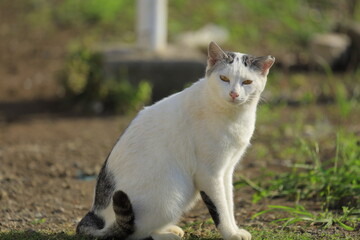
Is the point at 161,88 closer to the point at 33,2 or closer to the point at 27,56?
the point at 27,56

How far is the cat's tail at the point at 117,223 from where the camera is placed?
3.50 metres

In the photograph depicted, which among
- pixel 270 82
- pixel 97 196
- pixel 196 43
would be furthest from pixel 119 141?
pixel 196 43

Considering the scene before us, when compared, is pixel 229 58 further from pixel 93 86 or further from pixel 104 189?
pixel 93 86

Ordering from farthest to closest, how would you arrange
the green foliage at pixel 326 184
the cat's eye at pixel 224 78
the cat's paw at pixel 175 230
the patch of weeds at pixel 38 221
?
1. the green foliage at pixel 326 184
2. the patch of weeds at pixel 38 221
3. the cat's paw at pixel 175 230
4. the cat's eye at pixel 224 78

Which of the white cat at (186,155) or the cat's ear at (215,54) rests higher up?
the cat's ear at (215,54)

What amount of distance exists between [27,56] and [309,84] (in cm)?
443

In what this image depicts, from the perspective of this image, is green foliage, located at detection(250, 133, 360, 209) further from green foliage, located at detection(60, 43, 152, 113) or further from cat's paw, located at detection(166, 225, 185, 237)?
green foliage, located at detection(60, 43, 152, 113)

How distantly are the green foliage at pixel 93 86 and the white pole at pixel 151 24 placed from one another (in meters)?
0.63

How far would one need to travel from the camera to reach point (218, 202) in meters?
3.62

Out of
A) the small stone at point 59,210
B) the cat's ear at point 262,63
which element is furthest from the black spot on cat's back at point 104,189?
the cat's ear at point 262,63

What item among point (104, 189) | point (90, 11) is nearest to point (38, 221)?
point (104, 189)

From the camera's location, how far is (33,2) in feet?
37.1

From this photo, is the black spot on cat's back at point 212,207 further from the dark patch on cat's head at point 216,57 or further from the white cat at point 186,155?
the dark patch on cat's head at point 216,57

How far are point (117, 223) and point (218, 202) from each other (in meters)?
0.60
